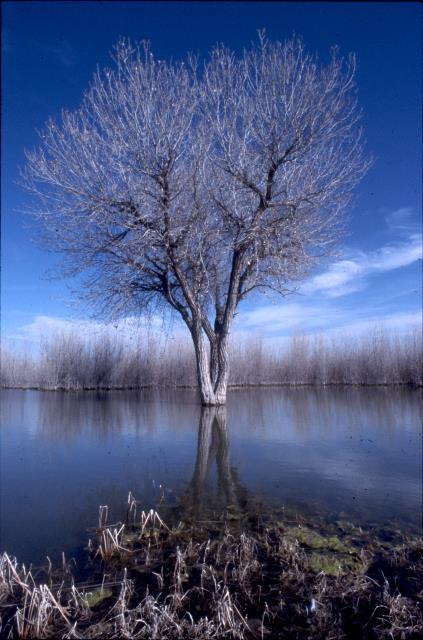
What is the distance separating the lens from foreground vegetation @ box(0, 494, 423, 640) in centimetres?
158

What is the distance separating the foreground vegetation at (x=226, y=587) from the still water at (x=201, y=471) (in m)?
0.35

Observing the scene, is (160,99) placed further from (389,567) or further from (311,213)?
→ (389,567)

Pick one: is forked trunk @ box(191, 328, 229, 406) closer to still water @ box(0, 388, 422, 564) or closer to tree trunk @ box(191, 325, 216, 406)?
tree trunk @ box(191, 325, 216, 406)

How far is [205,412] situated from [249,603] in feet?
25.3

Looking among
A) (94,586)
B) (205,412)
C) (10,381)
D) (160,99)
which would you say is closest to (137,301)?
(205,412)

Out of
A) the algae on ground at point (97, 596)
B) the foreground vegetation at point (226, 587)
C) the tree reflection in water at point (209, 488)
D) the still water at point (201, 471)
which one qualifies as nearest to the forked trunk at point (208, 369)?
the still water at point (201, 471)

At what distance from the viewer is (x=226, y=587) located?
1724 mm

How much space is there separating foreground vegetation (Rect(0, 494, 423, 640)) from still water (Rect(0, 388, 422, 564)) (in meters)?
0.35

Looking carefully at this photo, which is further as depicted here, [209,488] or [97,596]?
[209,488]

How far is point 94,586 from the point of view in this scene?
1.93 meters

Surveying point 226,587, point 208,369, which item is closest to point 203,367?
point 208,369

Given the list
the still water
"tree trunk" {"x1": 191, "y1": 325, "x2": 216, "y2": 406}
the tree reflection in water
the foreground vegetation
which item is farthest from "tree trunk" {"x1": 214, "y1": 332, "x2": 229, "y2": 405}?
the foreground vegetation

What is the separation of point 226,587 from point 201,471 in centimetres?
247

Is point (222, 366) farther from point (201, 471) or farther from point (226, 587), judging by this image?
point (226, 587)
